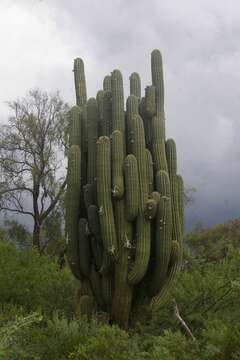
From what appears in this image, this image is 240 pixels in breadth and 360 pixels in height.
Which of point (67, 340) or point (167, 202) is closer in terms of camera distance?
point (67, 340)

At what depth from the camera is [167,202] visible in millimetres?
9250

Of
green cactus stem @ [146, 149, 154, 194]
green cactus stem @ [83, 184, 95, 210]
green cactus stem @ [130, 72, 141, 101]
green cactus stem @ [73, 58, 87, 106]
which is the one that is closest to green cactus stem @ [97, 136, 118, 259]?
green cactus stem @ [83, 184, 95, 210]

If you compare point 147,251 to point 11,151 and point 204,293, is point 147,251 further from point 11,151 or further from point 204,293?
point 11,151

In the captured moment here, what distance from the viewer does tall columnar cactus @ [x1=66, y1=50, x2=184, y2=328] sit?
30.2 ft

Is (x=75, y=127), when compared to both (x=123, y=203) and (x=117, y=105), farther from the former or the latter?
(x=123, y=203)

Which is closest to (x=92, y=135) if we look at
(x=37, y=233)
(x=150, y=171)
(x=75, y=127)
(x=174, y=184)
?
(x=75, y=127)

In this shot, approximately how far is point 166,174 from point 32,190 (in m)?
15.3

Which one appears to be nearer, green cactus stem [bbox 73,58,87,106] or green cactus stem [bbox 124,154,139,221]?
green cactus stem [bbox 124,154,139,221]

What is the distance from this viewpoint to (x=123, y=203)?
9367 mm

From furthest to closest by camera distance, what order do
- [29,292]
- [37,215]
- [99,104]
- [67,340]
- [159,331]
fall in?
[37,215]
[29,292]
[99,104]
[159,331]
[67,340]

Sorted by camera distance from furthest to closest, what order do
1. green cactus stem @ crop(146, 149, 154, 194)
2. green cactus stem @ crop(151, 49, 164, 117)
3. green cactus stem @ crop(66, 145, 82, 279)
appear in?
green cactus stem @ crop(151, 49, 164, 117) → green cactus stem @ crop(66, 145, 82, 279) → green cactus stem @ crop(146, 149, 154, 194)

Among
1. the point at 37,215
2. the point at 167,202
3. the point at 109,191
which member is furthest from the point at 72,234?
the point at 37,215

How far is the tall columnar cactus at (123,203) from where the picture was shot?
9211 mm

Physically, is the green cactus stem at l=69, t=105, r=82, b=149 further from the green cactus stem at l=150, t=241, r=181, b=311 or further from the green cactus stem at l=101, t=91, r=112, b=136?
the green cactus stem at l=150, t=241, r=181, b=311
